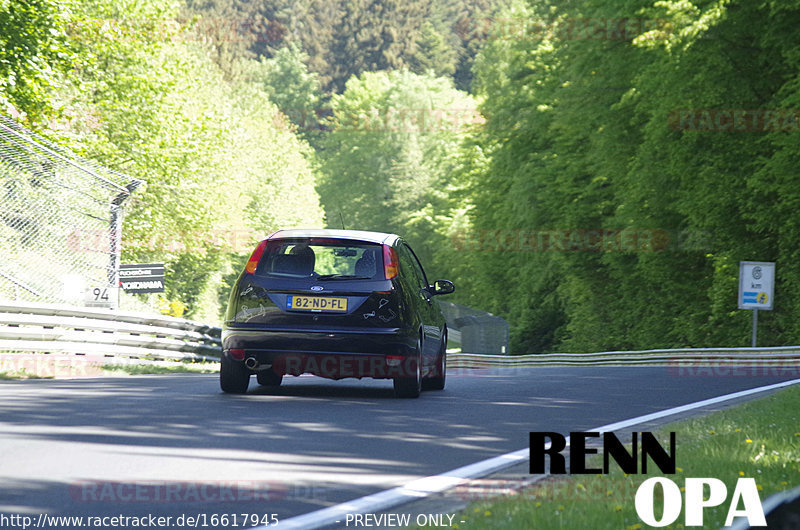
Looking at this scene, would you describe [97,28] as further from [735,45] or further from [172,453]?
[172,453]

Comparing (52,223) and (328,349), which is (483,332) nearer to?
(52,223)

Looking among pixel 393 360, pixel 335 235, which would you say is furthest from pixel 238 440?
pixel 335 235

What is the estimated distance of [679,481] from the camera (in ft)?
21.4

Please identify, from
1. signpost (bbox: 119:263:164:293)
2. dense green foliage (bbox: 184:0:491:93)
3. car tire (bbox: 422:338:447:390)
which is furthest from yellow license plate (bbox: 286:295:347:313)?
dense green foliage (bbox: 184:0:491:93)

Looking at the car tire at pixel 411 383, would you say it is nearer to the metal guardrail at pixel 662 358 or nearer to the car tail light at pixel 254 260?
the car tail light at pixel 254 260

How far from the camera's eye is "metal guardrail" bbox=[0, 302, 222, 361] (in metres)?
16.2

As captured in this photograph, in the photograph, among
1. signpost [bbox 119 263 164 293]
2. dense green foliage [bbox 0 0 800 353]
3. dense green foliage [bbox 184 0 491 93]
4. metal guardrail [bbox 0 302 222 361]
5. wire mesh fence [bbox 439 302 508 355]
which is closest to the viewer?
metal guardrail [bbox 0 302 222 361]

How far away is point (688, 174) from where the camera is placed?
31.9 m

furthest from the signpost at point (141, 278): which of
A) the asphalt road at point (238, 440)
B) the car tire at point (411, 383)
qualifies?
the car tire at point (411, 383)

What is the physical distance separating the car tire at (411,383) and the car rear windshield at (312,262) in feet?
3.09

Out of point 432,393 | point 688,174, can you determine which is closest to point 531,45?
point 688,174

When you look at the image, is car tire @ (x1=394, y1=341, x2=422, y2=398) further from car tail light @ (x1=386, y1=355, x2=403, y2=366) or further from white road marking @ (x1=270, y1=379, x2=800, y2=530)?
white road marking @ (x1=270, y1=379, x2=800, y2=530)

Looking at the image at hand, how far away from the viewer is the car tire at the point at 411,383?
11.6 metres

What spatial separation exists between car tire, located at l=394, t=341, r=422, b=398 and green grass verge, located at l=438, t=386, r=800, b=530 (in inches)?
111
